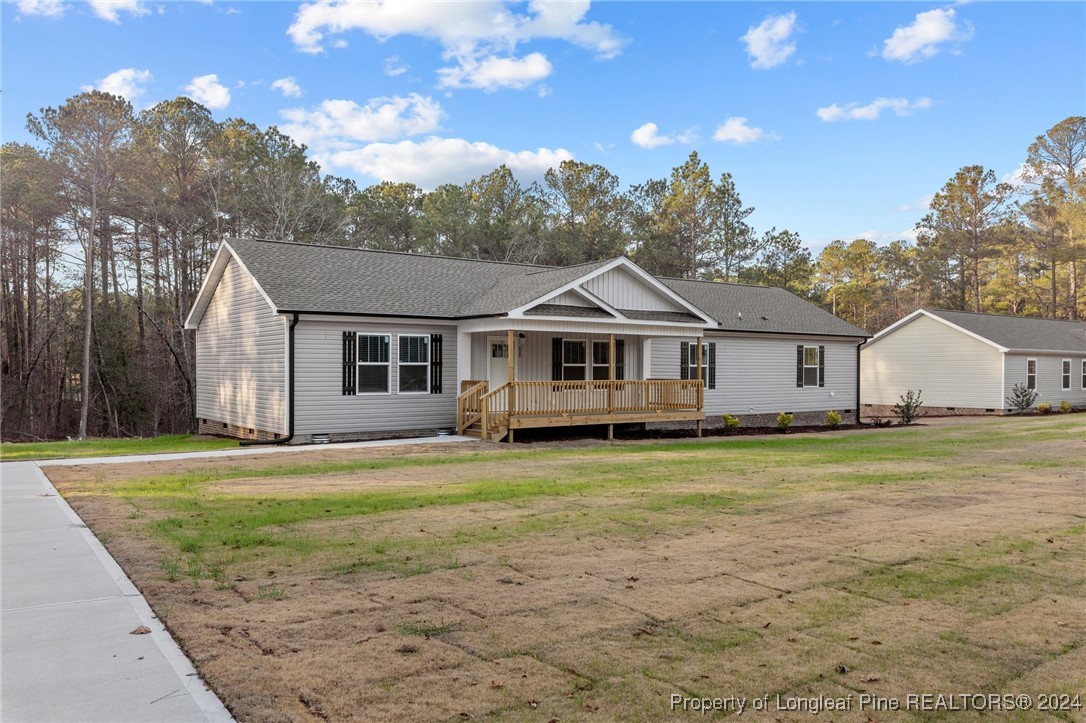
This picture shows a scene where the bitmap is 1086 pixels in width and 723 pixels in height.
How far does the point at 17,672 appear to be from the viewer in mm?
3920

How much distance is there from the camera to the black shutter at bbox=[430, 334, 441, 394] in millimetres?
18281

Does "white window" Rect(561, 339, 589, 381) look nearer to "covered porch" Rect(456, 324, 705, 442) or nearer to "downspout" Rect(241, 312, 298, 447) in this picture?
"covered porch" Rect(456, 324, 705, 442)

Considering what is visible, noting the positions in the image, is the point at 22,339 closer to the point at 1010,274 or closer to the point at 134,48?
the point at 134,48

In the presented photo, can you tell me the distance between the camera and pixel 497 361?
1955cm

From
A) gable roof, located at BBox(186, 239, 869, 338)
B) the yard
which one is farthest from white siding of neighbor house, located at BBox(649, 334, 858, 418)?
the yard

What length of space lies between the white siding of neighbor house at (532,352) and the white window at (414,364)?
1.38 meters

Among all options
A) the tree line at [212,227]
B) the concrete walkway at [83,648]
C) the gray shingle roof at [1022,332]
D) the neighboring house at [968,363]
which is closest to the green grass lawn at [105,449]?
the concrete walkway at [83,648]

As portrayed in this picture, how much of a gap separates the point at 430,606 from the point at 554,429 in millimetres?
14341

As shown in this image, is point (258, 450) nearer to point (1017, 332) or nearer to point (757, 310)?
point (757, 310)

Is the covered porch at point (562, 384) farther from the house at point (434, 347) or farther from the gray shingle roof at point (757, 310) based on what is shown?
the gray shingle roof at point (757, 310)

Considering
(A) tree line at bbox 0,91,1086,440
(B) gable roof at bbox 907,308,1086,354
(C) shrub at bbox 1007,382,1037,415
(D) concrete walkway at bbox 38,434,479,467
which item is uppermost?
(A) tree line at bbox 0,91,1086,440

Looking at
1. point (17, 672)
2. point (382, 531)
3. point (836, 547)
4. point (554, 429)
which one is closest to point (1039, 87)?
point (554, 429)

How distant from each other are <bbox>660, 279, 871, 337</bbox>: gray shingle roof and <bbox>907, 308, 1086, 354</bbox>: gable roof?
685 cm

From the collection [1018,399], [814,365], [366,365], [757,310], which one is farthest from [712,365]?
[1018,399]
